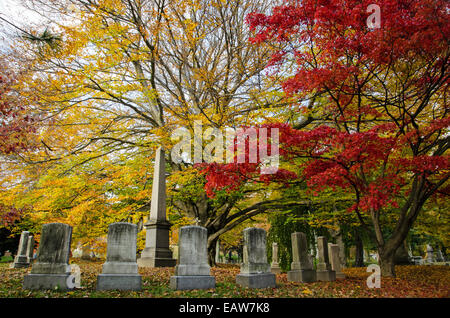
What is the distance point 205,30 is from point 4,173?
1141cm

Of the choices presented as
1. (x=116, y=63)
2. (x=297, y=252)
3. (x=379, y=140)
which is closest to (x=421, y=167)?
(x=379, y=140)

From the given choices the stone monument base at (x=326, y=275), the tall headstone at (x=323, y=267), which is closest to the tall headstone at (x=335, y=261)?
the tall headstone at (x=323, y=267)

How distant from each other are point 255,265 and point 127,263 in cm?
314

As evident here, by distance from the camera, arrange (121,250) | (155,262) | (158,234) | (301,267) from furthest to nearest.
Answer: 1. (158,234)
2. (155,262)
3. (301,267)
4. (121,250)

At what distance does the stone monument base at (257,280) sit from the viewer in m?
6.61

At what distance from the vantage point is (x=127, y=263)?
6004 mm

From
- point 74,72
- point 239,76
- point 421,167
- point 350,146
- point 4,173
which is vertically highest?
point 239,76

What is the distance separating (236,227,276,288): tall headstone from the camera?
6.69 m

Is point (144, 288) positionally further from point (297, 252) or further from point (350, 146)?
point (350, 146)

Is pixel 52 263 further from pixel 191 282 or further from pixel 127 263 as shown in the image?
pixel 191 282

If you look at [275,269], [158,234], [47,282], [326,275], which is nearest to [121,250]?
[47,282]

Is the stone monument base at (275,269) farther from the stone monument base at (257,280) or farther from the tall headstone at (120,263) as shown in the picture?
the tall headstone at (120,263)
